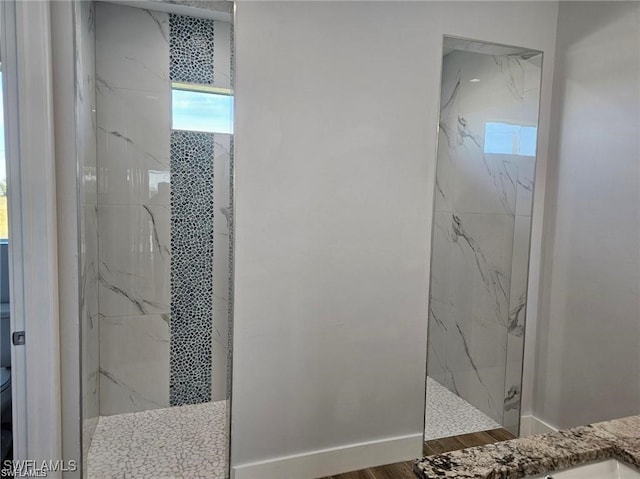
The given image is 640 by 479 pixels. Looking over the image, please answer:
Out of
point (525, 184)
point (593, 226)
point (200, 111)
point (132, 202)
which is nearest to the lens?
point (593, 226)

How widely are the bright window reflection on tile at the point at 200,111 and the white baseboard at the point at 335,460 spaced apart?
2019 millimetres

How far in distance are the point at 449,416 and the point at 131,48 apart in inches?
123

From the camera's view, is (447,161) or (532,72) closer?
(532,72)

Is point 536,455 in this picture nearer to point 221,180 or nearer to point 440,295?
point 440,295

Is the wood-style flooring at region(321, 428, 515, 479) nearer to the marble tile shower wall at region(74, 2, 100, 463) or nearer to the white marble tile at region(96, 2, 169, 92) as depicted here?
the marble tile shower wall at region(74, 2, 100, 463)

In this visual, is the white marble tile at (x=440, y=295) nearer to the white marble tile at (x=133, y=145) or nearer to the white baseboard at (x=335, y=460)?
the white baseboard at (x=335, y=460)

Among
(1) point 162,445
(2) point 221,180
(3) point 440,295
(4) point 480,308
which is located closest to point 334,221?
(2) point 221,180

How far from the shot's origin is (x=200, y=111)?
277 centimetres

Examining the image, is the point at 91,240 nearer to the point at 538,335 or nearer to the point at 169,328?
the point at 169,328

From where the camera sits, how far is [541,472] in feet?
2.83

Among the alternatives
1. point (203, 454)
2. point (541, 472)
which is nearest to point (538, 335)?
point (541, 472)

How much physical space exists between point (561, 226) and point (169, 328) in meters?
2.56

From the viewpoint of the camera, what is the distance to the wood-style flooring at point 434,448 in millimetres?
2178

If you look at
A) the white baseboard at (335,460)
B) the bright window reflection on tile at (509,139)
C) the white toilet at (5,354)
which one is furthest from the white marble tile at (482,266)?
the white toilet at (5,354)
